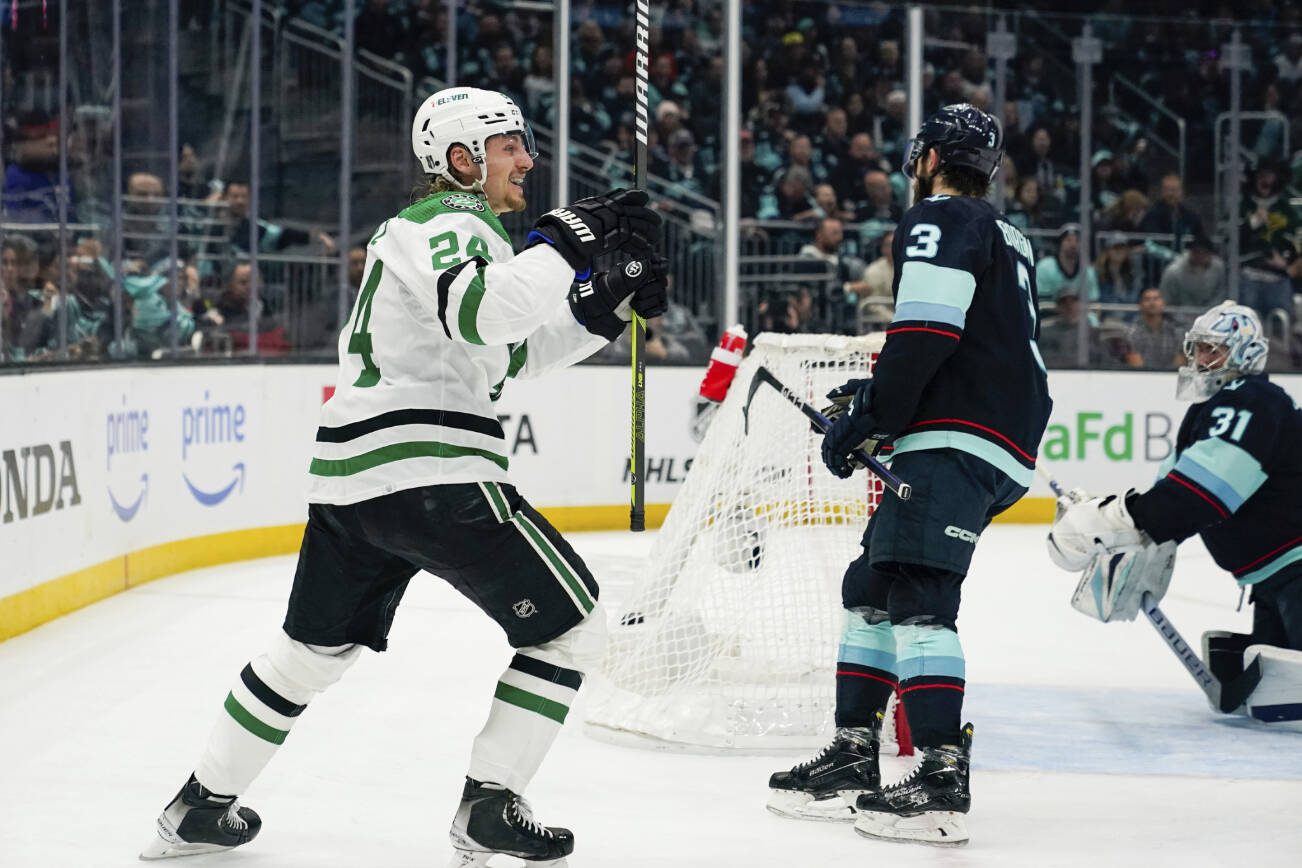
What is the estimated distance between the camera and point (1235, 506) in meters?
3.92

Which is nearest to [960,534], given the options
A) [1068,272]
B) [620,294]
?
[620,294]

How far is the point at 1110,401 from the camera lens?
344 inches

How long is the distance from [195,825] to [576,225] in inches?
46.0

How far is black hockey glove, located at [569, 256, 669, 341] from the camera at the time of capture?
269cm

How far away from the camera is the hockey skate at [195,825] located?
9.42 ft

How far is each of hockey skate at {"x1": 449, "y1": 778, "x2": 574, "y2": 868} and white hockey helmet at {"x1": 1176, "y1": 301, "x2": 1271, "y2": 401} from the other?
2121 mm

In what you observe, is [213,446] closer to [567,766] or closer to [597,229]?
[567,766]

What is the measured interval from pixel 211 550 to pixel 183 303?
1.09m

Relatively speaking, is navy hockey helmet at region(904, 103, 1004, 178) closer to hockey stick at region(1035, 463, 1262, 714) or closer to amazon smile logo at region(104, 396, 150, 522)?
hockey stick at region(1035, 463, 1262, 714)

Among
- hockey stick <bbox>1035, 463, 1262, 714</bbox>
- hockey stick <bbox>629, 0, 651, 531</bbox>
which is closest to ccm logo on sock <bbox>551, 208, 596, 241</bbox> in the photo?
hockey stick <bbox>629, 0, 651, 531</bbox>

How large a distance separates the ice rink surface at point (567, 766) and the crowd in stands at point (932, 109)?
369 centimetres

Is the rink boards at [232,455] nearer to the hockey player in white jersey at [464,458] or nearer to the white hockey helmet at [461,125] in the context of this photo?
the hockey player in white jersey at [464,458]

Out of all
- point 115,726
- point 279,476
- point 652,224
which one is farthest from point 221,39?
point 652,224

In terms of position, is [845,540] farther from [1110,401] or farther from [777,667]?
[1110,401]
